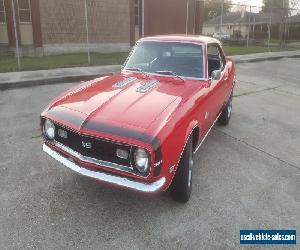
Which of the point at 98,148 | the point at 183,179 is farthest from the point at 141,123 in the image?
the point at 183,179

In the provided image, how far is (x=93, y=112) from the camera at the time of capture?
329 cm

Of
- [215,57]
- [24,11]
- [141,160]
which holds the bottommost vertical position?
[141,160]

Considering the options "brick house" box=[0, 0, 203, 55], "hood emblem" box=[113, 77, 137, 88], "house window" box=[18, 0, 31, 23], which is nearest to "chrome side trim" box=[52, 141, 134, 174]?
"hood emblem" box=[113, 77, 137, 88]

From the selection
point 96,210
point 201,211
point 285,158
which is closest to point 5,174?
point 96,210

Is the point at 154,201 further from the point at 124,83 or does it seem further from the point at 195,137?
the point at 124,83

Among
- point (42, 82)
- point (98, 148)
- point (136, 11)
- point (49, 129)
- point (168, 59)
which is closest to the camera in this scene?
point (98, 148)

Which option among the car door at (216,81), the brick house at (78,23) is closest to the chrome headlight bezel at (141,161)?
the car door at (216,81)

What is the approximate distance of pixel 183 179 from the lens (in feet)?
11.3

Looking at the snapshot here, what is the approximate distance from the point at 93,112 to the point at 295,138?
13.8 ft

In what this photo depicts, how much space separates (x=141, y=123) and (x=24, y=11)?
15.9 meters

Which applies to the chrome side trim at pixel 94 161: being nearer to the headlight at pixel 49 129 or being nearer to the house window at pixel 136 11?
the headlight at pixel 49 129

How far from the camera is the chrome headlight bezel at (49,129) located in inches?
140

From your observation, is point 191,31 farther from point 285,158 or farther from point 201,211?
point 201,211

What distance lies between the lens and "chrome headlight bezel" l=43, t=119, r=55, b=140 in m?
3.55
